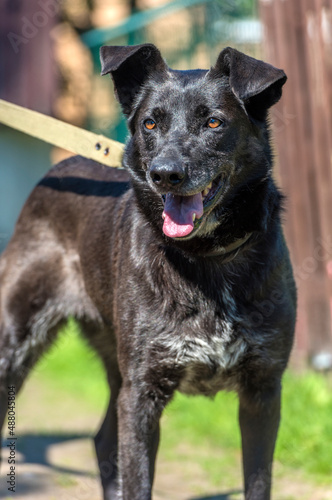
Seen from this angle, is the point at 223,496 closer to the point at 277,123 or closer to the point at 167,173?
the point at 167,173

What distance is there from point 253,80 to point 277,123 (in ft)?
8.37

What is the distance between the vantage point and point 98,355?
3750 millimetres

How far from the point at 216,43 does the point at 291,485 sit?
4077mm

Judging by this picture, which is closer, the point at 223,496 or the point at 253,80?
the point at 253,80

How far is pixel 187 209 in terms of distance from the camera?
8.52ft

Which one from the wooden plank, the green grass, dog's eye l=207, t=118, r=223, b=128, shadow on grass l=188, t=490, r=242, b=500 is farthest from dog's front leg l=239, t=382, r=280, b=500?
the wooden plank

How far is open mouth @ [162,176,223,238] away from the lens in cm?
256

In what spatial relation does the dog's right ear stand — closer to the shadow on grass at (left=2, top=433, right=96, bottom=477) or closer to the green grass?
the green grass

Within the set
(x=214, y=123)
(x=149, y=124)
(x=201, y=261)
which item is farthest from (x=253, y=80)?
(x=201, y=261)

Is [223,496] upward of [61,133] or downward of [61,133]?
downward

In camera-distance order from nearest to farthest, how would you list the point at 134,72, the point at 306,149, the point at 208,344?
1. the point at 208,344
2. the point at 134,72
3. the point at 306,149

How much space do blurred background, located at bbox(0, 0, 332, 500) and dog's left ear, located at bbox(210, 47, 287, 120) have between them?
0.78 metres

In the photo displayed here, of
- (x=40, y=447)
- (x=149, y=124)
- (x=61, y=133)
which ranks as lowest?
(x=40, y=447)

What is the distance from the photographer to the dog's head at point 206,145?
8.37 feet
